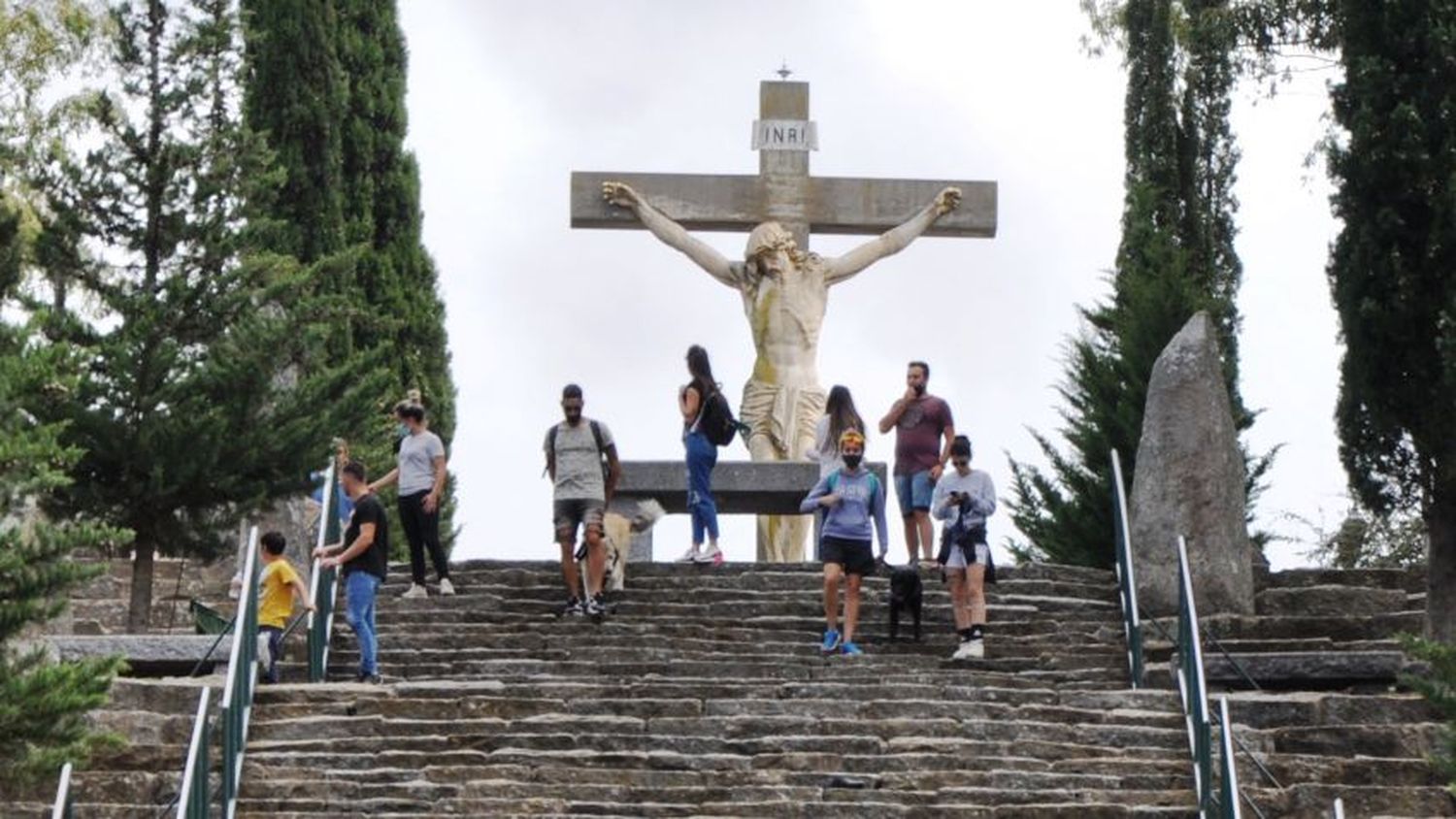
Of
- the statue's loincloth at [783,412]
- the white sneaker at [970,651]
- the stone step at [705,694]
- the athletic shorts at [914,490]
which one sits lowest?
the stone step at [705,694]

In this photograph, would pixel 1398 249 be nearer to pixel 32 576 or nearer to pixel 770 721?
pixel 770 721

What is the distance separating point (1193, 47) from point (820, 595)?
446 inches

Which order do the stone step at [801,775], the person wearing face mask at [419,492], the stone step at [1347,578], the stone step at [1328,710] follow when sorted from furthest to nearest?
the stone step at [1347,578] → the person wearing face mask at [419,492] → the stone step at [1328,710] → the stone step at [801,775]

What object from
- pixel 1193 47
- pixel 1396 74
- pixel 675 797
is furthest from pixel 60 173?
pixel 1193 47

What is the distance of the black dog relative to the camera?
22219 mm

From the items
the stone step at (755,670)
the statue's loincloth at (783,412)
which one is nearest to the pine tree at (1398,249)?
the stone step at (755,670)

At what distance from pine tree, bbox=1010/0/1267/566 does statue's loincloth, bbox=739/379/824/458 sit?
2.38m

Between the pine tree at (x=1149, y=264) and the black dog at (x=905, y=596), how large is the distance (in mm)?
6076

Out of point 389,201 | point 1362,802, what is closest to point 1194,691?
point 1362,802

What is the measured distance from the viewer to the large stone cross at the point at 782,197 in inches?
1134

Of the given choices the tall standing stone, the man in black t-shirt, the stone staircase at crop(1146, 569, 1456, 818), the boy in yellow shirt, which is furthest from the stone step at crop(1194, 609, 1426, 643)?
the boy in yellow shirt

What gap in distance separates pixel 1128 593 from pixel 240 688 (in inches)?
232

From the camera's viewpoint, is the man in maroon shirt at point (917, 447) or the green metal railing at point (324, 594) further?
the man in maroon shirt at point (917, 447)

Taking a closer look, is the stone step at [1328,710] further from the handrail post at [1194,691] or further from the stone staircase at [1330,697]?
the handrail post at [1194,691]
